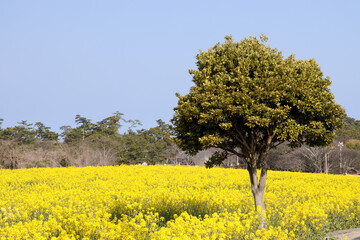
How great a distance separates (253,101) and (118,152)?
53424 mm

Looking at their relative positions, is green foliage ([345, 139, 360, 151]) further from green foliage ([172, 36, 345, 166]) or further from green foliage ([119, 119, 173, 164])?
green foliage ([172, 36, 345, 166])

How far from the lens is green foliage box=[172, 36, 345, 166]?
10.5 m

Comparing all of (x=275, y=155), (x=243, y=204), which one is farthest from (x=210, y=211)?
(x=275, y=155)

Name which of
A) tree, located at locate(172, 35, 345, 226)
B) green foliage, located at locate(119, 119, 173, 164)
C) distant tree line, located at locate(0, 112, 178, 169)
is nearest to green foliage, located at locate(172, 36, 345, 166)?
tree, located at locate(172, 35, 345, 226)

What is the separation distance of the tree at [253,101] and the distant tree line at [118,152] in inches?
1275

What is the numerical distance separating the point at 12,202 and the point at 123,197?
473cm

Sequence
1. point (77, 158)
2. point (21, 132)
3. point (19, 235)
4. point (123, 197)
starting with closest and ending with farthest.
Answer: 1. point (19, 235)
2. point (123, 197)
3. point (77, 158)
4. point (21, 132)

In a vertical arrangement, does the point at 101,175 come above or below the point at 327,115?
below

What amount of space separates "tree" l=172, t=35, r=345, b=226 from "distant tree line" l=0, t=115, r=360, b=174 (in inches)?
1275

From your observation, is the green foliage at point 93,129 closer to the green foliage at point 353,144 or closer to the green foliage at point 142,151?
the green foliage at point 142,151

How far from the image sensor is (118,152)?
62156 mm

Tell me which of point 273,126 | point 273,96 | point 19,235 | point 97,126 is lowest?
point 19,235

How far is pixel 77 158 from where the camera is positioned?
52.3 meters

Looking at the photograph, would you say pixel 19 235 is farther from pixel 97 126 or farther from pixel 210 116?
pixel 97 126
